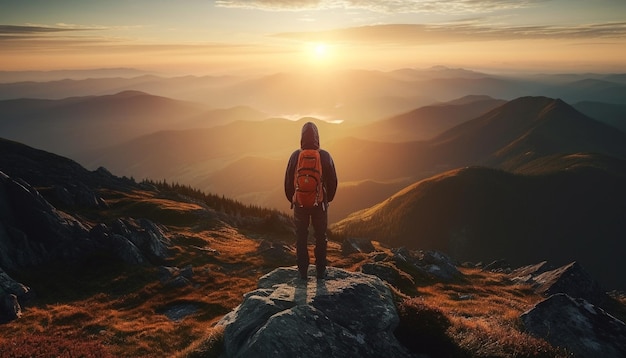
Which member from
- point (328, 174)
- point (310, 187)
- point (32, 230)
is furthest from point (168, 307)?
point (328, 174)

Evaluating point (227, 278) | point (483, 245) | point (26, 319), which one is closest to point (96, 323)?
point (26, 319)

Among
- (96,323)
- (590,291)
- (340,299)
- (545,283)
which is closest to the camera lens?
(340,299)

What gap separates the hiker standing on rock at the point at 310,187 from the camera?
14227mm

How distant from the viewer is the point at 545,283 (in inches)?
1804

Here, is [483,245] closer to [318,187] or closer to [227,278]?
[227,278]

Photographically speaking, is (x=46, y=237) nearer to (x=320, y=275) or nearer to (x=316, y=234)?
(x=316, y=234)

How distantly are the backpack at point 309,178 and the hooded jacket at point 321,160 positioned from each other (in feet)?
0.94

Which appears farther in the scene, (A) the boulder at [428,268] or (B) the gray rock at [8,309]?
(A) the boulder at [428,268]

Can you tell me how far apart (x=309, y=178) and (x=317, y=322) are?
17.3ft

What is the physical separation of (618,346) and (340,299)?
9.87 metres

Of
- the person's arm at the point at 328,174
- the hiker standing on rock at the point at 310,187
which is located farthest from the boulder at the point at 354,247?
the person's arm at the point at 328,174

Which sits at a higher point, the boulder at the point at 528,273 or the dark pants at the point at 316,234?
the dark pants at the point at 316,234

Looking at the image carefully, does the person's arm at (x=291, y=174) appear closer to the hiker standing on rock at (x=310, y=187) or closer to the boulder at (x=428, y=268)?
the hiker standing on rock at (x=310, y=187)

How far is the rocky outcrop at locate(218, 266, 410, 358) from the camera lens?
1012 centimetres
